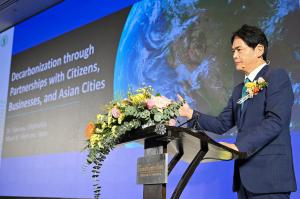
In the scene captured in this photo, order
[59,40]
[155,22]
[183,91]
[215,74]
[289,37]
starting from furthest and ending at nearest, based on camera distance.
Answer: [59,40], [155,22], [183,91], [215,74], [289,37]

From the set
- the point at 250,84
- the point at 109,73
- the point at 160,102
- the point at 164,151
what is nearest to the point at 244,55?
the point at 250,84

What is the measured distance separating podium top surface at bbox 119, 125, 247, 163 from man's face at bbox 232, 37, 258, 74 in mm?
469

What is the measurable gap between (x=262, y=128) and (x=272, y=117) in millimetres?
74

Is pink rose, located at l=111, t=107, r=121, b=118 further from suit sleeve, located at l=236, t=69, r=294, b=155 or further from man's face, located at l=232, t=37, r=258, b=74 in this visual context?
man's face, located at l=232, t=37, r=258, b=74

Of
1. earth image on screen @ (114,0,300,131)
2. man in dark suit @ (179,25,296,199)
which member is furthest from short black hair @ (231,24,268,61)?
earth image on screen @ (114,0,300,131)

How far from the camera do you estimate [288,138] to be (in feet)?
5.90

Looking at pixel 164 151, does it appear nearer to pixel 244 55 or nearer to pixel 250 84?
pixel 250 84

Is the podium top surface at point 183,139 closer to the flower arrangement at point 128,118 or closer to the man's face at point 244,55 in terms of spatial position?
the flower arrangement at point 128,118

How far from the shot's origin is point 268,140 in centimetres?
169

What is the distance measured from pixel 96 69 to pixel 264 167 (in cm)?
323

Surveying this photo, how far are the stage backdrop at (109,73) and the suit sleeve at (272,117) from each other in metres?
1.05

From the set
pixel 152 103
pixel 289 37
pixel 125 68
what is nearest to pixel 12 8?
pixel 125 68

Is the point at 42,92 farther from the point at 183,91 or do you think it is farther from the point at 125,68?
the point at 183,91

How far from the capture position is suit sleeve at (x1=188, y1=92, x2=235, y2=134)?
6.91ft
